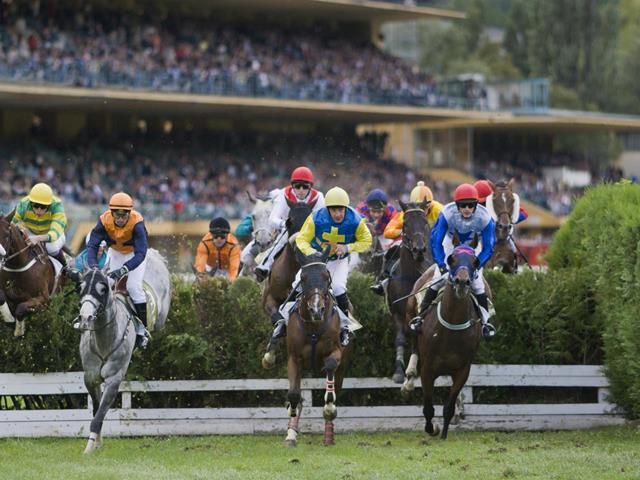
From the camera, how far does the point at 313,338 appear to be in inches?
512

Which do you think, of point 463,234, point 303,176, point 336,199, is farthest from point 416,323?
point 303,176

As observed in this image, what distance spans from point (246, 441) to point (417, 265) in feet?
9.04

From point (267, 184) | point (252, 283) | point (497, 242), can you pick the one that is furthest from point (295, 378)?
point (267, 184)

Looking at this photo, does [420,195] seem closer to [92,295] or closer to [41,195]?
[41,195]

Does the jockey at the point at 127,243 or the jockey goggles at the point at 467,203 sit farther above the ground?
the jockey goggles at the point at 467,203

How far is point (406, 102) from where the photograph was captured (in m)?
45.7

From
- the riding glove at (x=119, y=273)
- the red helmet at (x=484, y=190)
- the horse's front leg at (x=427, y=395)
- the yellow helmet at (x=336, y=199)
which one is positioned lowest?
the horse's front leg at (x=427, y=395)

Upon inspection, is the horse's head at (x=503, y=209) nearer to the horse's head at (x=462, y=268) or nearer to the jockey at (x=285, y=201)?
the jockey at (x=285, y=201)

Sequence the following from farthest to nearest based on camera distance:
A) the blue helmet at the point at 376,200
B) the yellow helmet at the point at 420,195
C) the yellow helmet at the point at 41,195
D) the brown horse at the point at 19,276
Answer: the blue helmet at the point at 376,200 → the yellow helmet at the point at 420,195 → the yellow helmet at the point at 41,195 → the brown horse at the point at 19,276

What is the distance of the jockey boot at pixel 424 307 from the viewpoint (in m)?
13.4

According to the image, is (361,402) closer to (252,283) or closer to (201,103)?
(252,283)

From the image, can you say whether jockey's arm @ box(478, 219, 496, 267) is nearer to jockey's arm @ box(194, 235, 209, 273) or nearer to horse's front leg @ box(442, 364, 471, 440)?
horse's front leg @ box(442, 364, 471, 440)

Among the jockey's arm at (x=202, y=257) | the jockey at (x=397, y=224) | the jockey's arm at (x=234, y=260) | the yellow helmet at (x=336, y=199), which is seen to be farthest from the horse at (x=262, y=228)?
the yellow helmet at (x=336, y=199)

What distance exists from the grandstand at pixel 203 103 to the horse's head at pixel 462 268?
1993 cm
